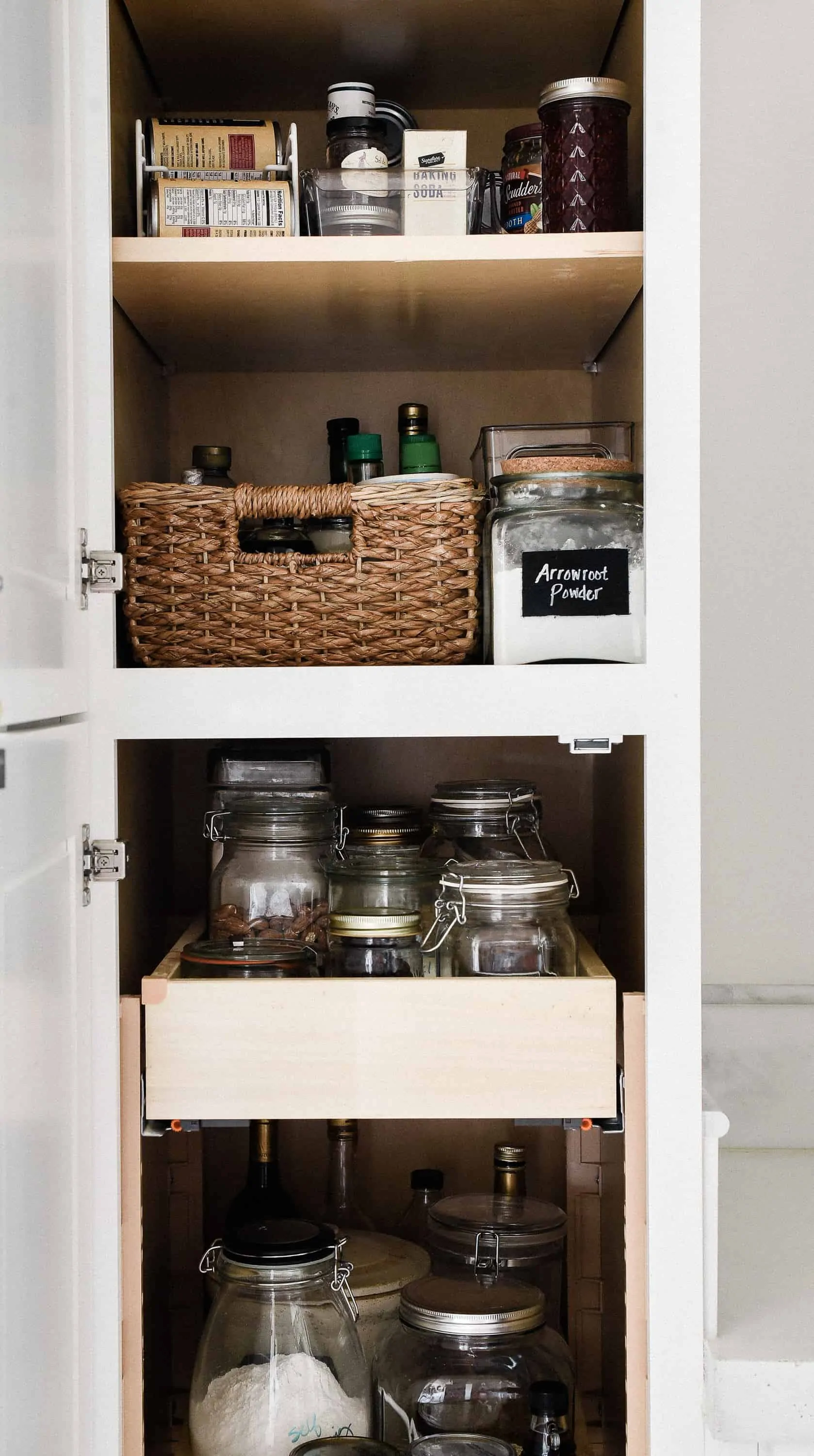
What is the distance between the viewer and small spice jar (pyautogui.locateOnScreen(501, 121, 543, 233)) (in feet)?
4.08

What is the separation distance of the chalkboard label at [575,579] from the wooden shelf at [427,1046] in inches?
12.7

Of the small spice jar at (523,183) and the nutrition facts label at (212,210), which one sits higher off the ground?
the small spice jar at (523,183)

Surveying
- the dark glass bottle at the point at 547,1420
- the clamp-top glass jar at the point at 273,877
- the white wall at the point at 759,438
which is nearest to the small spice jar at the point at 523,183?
the white wall at the point at 759,438

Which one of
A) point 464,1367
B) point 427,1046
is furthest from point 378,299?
point 464,1367

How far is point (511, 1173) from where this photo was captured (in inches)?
55.0

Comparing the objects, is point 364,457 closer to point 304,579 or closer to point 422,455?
point 422,455

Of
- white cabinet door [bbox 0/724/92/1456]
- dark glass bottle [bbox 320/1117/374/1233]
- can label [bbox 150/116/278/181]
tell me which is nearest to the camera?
white cabinet door [bbox 0/724/92/1456]

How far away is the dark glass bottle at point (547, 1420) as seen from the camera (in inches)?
44.3

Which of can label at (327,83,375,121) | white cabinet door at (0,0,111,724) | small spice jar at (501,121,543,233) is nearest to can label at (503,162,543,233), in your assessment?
small spice jar at (501,121,543,233)

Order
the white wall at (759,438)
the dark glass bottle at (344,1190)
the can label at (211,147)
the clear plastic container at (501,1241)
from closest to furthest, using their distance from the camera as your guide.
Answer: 1. the can label at (211,147)
2. the clear plastic container at (501,1241)
3. the dark glass bottle at (344,1190)
4. the white wall at (759,438)

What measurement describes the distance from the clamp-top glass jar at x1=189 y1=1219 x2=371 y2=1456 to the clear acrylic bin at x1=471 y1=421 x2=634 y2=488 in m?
0.76

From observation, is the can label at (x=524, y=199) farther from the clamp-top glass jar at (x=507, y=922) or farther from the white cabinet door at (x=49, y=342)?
the clamp-top glass jar at (x=507, y=922)

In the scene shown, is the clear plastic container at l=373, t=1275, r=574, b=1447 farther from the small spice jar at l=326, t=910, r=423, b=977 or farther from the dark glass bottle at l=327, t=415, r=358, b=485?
the dark glass bottle at l=327, t=415, r=358, b=485

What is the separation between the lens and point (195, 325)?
135 cm
